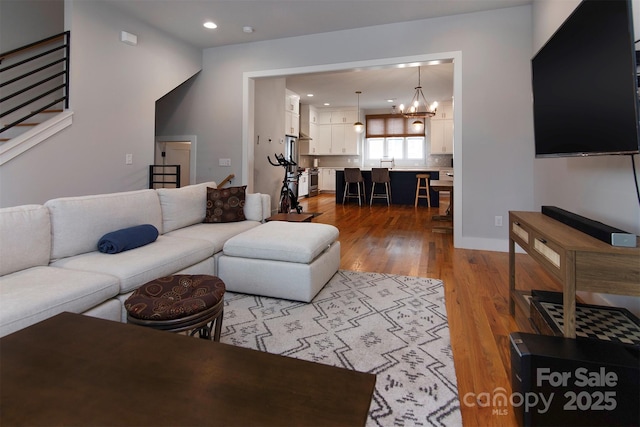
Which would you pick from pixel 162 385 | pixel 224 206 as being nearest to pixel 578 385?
pixel 162 385

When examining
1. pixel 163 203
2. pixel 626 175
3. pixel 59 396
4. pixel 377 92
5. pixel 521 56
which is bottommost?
pixel 59 396

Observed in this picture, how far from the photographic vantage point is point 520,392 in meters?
1.20

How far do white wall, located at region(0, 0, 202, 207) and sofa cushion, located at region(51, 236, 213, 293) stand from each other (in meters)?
1.70

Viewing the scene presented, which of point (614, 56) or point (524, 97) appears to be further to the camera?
point (524, 97)

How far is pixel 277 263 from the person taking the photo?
239cm

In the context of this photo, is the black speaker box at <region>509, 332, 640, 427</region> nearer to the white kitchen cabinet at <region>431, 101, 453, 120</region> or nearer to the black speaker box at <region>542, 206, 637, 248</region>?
the black speaker box at <region>542, 206, 637, 248</region>

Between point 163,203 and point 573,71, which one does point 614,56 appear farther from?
point 163,203

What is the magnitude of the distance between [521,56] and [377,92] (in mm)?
5078

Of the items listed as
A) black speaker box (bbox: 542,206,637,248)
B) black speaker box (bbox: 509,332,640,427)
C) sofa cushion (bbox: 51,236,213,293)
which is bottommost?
black speaker box (bbox: 509,332,640,427)

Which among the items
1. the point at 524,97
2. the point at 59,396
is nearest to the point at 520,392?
the point at 59,396

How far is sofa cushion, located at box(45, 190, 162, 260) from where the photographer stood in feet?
6.61

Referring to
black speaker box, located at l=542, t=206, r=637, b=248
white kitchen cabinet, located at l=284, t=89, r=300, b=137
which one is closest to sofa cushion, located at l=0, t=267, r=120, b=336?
black speaker box, located at l=542, t=206, r=637, b=248

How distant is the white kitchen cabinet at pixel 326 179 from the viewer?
1133 centimetres

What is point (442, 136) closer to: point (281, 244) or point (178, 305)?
point (281, 244)
